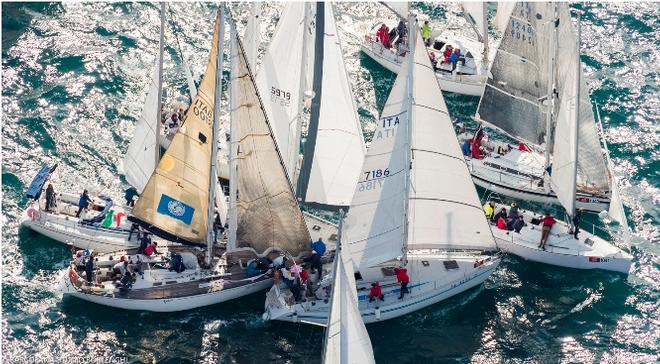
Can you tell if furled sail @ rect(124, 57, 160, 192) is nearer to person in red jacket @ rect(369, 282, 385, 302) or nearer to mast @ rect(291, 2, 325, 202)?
mast @ rect(291, 2, 325, 202)

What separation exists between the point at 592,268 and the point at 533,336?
5.86 metres

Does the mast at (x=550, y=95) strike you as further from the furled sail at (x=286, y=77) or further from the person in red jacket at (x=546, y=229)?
the furled sail at (x=286, y=77)

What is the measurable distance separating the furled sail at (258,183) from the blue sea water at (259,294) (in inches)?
130

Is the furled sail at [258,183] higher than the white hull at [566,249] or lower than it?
higher

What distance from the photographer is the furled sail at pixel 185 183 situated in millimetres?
51469

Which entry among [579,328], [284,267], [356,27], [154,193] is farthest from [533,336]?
[356,27]

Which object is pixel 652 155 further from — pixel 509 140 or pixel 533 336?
pixel 533 336

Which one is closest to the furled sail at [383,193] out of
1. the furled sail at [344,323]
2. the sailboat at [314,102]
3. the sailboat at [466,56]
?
the sailboat at [314,102]

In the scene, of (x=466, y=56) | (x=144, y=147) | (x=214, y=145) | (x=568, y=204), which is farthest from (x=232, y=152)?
(x=466, y=56)

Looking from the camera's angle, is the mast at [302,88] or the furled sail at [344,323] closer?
the furled sail at [344,323]

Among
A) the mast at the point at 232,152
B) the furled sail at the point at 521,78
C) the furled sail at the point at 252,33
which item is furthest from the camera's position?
the furled sail at the point at 521,78

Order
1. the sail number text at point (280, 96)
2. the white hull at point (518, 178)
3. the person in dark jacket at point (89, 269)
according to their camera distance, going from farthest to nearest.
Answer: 1. the white hull at point (518, 178)
2. the sail number text at point (280, 96)
3. the person in dark jacket at point (89, 269)

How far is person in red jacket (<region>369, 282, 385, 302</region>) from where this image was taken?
177 ft

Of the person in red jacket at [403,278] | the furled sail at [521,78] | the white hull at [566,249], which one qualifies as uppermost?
the furled sail at [521,78]
